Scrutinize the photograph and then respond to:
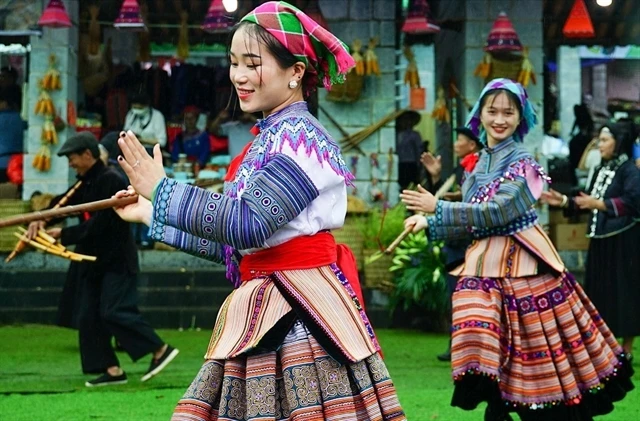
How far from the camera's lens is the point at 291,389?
11.6 feet

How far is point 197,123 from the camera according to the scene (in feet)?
50.9

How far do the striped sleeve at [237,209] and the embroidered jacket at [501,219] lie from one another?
8.59ft

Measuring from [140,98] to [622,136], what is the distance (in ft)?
22.5

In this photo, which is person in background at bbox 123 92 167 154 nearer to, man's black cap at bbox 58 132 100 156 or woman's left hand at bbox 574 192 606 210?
man's black cap at bbox 58 132 100 156

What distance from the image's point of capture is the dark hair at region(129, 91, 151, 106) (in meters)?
14.7

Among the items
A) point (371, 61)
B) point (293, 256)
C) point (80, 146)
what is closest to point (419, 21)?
point (371, 61)

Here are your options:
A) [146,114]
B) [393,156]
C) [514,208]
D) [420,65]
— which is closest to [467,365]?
[514,208]

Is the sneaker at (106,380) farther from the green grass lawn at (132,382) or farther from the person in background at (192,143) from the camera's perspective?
the person in background at (192,143)

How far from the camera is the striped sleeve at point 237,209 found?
3391 mm

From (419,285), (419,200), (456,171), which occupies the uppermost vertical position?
(419,200)

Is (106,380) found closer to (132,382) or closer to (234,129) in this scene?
(132,382)

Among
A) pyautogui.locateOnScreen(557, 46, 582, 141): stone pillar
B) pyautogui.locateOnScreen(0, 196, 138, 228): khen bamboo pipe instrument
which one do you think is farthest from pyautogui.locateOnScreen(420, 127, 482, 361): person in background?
pyautogui.locateOnScreen(557, 46, 582, 141): stone pillar

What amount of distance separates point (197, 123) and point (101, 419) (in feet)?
28.8

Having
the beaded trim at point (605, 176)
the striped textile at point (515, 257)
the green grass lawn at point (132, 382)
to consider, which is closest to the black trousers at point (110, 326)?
the green grass lawn at point (132, 382)
